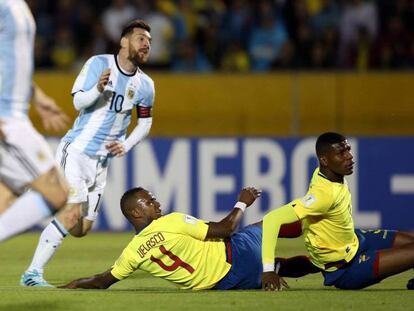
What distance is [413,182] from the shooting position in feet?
45.8

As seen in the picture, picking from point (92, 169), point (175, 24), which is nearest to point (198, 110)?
point (175, 24)

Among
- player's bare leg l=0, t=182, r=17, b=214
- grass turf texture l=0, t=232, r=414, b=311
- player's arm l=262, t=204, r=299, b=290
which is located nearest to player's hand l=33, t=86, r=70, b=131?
player's bare leg l=0, t=182, r=17, b=214

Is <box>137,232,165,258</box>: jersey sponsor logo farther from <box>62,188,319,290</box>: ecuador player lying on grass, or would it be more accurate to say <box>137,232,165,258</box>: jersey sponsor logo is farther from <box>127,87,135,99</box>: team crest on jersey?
<box>127,87,135,99</box>: team crest on jersey

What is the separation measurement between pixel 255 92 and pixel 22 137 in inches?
367

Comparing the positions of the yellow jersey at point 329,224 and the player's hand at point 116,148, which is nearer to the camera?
the yellow jersey at point 329,224

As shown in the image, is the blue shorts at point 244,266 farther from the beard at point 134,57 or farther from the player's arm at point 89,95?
the beard at point 134,57

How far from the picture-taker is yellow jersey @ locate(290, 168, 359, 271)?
781 cm

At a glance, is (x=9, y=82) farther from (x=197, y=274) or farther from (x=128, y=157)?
(x=128, y=157)

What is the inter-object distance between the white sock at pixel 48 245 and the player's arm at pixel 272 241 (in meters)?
1.93

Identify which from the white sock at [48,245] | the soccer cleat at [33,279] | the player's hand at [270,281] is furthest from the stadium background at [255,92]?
the player's hand at [270,281]

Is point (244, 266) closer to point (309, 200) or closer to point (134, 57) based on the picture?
point (309, 200)

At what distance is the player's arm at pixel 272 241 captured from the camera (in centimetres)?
753

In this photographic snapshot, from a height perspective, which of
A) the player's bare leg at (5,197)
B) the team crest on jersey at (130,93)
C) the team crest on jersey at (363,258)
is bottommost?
the team crest on jersey at (363,258)

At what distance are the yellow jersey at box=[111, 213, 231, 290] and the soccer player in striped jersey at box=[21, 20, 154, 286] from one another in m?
1.26
